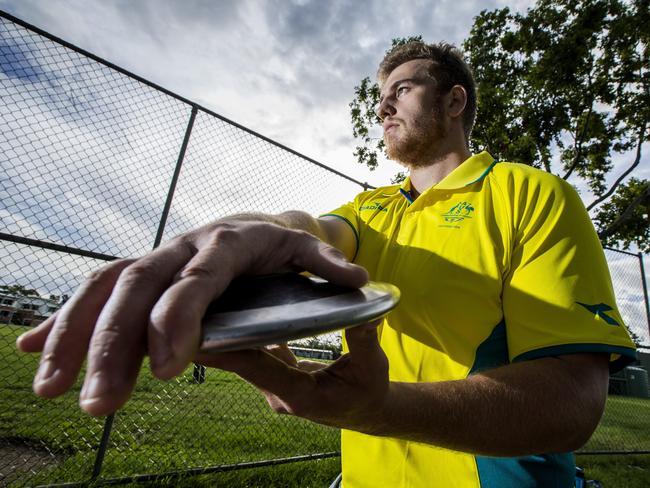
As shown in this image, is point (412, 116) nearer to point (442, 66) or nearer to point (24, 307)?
point (442, 66)

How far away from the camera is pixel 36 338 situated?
1.70 feet

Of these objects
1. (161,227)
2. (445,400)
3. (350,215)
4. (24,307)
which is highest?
(350,215)

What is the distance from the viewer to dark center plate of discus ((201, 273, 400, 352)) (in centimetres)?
43

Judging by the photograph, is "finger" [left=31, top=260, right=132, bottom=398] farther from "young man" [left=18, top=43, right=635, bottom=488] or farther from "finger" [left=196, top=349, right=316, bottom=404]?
"finger" [left=196, top=349, right=316, bottom=404]

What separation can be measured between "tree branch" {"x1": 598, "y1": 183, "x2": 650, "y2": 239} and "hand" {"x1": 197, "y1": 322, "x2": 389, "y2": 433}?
38.5 feet

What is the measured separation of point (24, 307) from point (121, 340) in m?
3.62

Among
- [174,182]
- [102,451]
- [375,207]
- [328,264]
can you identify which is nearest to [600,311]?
[328,264]

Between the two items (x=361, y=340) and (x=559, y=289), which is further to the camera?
(x=559, y=289)

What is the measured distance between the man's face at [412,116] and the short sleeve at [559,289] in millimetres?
967

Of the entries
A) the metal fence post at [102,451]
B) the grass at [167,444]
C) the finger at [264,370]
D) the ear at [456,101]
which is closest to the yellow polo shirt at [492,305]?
the finger at [264,370]

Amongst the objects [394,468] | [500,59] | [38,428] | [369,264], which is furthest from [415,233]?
[500,59]

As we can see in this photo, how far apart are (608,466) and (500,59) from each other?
9519 mm

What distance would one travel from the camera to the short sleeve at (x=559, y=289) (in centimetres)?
97

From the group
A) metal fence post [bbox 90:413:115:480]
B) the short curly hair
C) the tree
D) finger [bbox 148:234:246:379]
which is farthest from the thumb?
the tree
